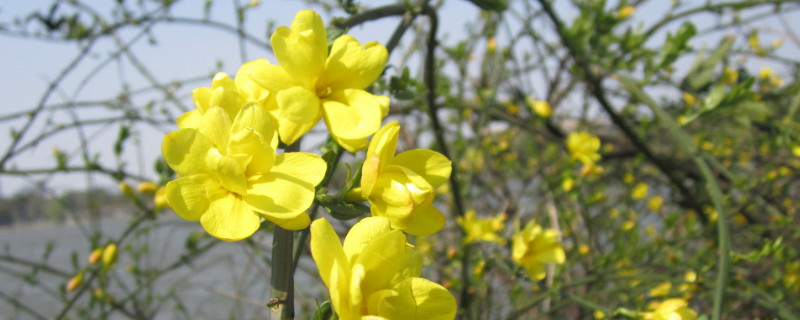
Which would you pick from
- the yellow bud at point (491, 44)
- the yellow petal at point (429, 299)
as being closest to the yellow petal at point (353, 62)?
the yellow petal at point (429, 299)

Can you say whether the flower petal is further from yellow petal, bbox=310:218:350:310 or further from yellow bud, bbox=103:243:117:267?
yellow bud, bbox=103:243:117:267

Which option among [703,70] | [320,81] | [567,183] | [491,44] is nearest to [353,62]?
[320,81]

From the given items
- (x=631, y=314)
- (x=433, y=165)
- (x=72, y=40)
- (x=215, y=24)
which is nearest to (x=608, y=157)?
(x=631, y=314)

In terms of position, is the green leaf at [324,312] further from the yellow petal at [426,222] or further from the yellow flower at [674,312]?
the yellow flower at [674,312]

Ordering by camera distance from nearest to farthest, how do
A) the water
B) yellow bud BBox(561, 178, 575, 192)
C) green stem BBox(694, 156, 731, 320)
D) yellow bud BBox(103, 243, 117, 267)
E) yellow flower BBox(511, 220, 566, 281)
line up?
green stem BBox(694, 156, 731, 320)
yellow flower BBox(511, 220, 566, 281)
yellow bud BBox(103, 243, 117, 267)
yellow bud BBox(561, 178, 575, 192)
the water

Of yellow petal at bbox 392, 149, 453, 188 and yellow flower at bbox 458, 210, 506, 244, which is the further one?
yellow flower at bbox 458, 210, 506, 244

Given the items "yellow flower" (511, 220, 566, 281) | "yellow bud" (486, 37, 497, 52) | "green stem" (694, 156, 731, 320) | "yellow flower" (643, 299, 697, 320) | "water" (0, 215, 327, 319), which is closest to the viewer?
"green stem" (694, 156, 731, 320)

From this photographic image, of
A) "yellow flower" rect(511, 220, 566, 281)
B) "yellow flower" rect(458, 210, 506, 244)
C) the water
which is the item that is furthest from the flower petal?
the water
